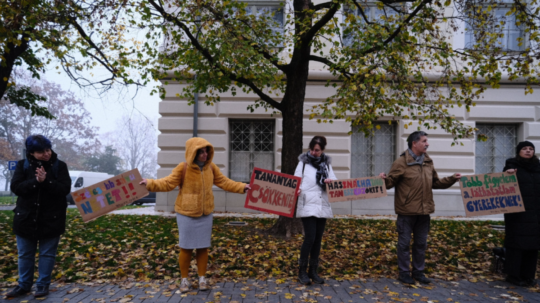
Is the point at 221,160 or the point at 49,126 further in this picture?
the point at 49,126

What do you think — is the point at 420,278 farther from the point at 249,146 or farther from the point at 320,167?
the point at 249,146

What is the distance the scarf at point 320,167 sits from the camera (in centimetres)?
484

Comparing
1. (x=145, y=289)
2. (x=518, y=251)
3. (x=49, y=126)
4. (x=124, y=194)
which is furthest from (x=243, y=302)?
(x=49, y=126)

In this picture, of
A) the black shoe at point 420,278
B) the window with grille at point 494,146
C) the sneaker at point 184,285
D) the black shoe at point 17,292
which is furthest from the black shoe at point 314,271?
the window with grille at point 494,146

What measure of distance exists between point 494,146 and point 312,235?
995 centimetres

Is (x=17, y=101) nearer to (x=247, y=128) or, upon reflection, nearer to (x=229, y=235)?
(x=247, y=128)

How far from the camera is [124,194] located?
4797 millimetres

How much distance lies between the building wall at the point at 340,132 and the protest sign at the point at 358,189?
6.22 meters

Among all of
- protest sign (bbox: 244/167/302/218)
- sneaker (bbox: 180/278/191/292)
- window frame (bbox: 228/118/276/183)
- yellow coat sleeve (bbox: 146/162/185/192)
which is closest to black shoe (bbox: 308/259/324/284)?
protest sign (bbox: 244/167/302/218)

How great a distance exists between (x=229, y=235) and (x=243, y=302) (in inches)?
128

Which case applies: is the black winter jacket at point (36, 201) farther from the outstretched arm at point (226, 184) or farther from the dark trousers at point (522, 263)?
the dark trousers at point (522, 263)

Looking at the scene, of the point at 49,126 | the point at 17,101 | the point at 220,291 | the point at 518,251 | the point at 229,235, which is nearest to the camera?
the point at 220,291

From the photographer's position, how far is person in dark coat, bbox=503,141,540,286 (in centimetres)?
489

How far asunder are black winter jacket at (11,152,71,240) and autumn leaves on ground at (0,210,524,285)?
1.13 metres
